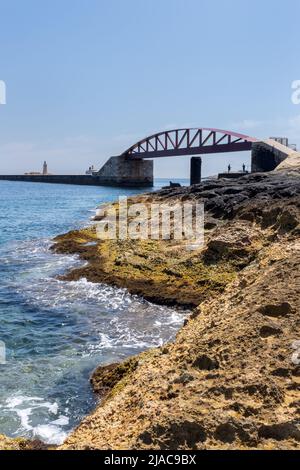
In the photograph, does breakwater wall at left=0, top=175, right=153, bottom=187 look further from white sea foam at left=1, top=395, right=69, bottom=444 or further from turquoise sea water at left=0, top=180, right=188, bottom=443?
white sea foam at left=1, top=395, right=69, bottom=444

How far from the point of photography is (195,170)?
59.6 m

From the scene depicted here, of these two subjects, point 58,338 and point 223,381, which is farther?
point 58,338

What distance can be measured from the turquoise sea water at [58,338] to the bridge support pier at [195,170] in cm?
4556

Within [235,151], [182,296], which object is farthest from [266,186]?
[235,151]

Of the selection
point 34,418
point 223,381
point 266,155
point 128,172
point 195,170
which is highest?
point 128,172

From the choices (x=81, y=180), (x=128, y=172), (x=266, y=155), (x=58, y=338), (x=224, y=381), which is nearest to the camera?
(x=224, y=381)

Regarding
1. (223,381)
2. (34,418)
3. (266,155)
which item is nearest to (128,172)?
(266,155)

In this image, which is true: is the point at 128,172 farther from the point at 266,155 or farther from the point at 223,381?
the point at 223,381

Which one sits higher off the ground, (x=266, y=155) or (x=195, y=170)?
(x=266, y=155)

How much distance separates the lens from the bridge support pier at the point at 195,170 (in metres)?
58.9

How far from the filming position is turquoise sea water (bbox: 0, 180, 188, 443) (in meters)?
5.75

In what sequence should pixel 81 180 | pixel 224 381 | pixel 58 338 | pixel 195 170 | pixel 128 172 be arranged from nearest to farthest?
pixel 224 381 → pixel 58 338 → pixel 195 170 → pixel 128 172 → pixel 81 180

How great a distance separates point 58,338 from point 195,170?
5284cm

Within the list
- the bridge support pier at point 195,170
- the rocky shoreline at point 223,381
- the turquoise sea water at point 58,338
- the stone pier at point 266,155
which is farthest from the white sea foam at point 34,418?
the bridge support pier at point 195,170
